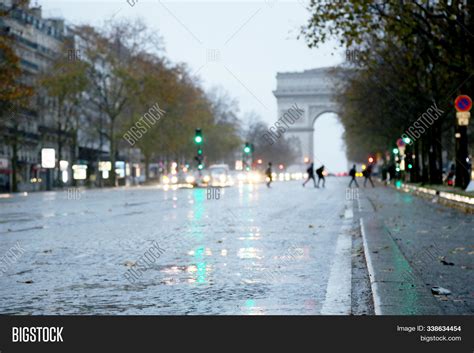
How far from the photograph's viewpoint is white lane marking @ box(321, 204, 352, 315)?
326 inches

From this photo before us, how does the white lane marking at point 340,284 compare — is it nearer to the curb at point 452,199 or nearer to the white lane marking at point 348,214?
the white lane marking at point 348,214

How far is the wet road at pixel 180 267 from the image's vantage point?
28.4ft

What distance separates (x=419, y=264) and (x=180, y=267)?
266cm

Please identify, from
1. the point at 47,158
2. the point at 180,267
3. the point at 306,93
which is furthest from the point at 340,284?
the point at 306,93

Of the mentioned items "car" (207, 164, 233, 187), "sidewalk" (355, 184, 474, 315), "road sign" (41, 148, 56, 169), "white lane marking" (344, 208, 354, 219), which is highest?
"road sign" (41, 148, 56, 169)

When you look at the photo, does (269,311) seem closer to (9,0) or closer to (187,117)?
(9,0)

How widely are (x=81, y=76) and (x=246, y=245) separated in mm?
64683

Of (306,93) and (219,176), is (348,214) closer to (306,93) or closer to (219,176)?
(219,176)

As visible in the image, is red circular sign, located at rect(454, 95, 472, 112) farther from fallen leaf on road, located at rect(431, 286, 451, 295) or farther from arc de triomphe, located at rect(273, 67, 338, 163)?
arc de triomphe, located at rect(273, 67, 338, 163)

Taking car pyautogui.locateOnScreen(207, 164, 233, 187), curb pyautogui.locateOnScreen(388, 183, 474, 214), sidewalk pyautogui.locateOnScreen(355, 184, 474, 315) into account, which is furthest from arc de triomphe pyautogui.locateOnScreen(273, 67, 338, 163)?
sidewalk pyautogui.locateOnScreen(355, 184, 474, 315)

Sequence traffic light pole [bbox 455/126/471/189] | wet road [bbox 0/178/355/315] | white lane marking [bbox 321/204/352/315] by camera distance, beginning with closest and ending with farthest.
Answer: white lane marking [bbox 321/204/352/315] < wet road [bbox 0/178/355/315] < traffic light pole [bbox 455/126/471/189]

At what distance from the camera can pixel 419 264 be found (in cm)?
1124

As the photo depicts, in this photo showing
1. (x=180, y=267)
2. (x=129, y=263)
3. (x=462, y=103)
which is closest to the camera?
(x=180, y=267)
